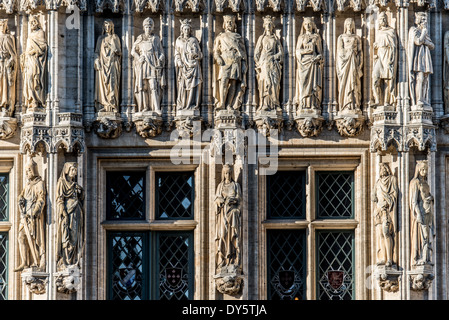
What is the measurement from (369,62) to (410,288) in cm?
511

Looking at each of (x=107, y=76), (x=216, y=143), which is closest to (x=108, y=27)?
(x=107, y=76)

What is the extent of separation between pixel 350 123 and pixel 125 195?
17.3 ft

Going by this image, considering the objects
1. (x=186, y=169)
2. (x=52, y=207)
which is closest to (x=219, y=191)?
(x=186, y=169)

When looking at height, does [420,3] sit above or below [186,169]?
above

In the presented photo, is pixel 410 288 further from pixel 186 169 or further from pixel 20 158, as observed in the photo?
pixel 20 158

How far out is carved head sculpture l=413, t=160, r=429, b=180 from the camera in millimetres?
41625

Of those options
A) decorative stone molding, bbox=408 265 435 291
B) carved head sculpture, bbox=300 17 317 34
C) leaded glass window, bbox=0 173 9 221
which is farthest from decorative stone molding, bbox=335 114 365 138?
leaded glass window, bbox=0 173 9 221

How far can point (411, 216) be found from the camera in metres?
41.5

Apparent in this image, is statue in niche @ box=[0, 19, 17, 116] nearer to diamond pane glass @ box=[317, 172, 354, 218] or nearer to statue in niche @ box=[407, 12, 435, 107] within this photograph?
diamond pane glass @ box=[317, 172, 354, 218]

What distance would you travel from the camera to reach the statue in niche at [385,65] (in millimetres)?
41906

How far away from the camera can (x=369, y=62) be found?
4238 cm

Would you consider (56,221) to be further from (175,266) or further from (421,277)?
(421,277)

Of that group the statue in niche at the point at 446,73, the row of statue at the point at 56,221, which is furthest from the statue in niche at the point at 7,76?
the statue in niche at the point at 446,73

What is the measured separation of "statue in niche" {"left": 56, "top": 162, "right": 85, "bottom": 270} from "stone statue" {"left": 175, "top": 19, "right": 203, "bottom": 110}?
114 inches
